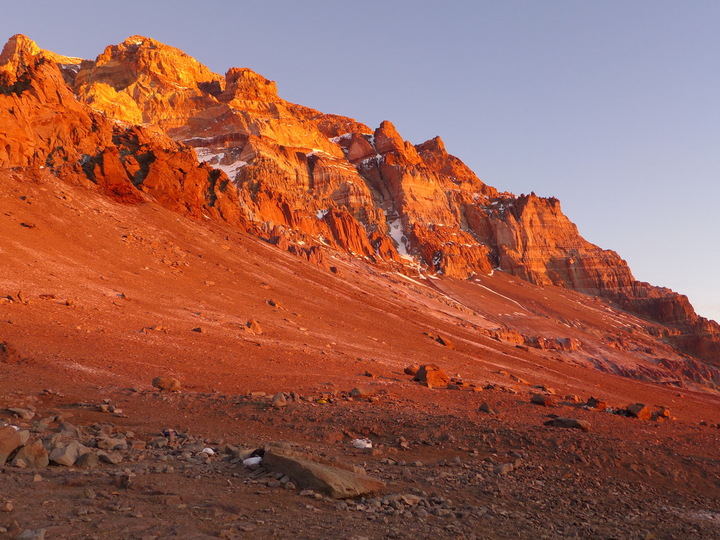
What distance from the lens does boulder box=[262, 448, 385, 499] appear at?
6.15 meters

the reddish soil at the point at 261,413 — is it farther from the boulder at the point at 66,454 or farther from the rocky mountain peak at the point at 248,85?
the rocky mountain peak at the point at 248,85

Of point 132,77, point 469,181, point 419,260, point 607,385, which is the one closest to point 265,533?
point 607,385

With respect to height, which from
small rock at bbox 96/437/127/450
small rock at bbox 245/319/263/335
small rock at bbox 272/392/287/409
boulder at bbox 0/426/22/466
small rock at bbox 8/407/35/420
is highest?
boulder at bbox 0/426/22/466

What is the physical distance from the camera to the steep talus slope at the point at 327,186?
68.2m

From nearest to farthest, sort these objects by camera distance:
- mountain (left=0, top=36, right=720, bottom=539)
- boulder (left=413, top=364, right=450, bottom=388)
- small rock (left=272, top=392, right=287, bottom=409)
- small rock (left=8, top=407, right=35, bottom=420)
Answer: mountain (left=0, top=36, right=720, bottom=539)
small rock (left=8, top=407, right=35, bottom=420)
small rock (left=272, top=392, right=287, bottom=409)
boulder (left=413, top=364, right=450, bottom=388)

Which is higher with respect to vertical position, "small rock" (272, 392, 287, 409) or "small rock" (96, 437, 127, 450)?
"small rock" (96, 437, 127, 450)

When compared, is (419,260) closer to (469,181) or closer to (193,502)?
(469,181)

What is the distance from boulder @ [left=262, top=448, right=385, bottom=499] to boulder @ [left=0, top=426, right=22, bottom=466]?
286 cm

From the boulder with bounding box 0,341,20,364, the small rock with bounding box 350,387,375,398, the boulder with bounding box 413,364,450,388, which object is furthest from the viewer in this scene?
the boulder with bounding box 413,364,450,388

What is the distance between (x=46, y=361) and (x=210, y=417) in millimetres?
6169

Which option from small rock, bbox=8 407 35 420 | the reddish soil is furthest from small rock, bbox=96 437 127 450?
small rock, bbox=8 407 35 420

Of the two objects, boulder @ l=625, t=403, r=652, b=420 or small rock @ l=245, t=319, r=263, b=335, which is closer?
boulder @ l=625, t=403, r=652, b=420

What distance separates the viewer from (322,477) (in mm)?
6238

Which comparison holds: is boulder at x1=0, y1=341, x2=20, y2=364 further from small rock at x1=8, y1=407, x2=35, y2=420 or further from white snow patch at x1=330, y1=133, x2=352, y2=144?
white snow patch at x1=330, y1=133, x2=352, y2=144
